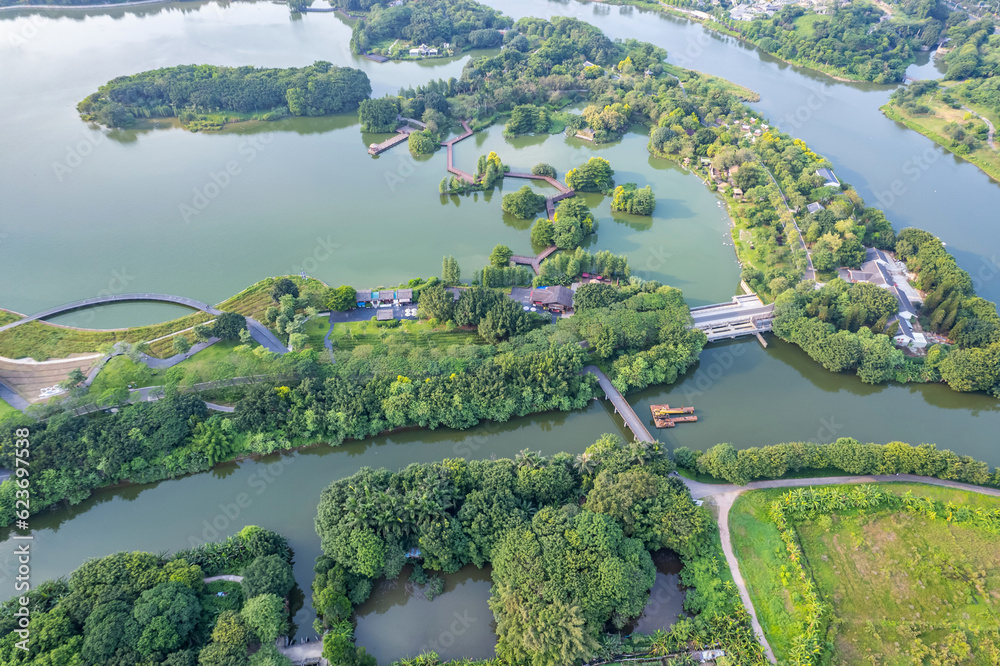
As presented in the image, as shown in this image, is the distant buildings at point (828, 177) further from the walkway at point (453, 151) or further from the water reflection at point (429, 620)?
the water reflection at point (429, 620)

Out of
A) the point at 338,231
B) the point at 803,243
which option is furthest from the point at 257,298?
the point at 803,243

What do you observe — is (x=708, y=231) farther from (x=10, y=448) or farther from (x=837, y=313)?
(x=10, y=448)

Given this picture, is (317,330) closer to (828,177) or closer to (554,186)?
(554,186)

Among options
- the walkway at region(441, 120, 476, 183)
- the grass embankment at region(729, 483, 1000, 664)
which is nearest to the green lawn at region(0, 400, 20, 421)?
the walkway at region(441, 120, 476, 183)

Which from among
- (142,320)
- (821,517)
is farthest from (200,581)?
(821,517)

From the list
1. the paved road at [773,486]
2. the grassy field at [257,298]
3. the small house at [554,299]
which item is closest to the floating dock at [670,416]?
the paved road at [773,486]

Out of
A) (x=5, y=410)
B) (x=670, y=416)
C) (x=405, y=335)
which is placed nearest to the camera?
(x=5, y=410)
